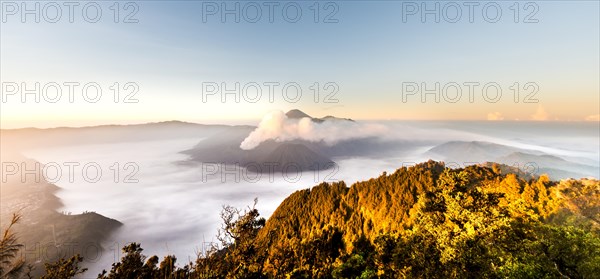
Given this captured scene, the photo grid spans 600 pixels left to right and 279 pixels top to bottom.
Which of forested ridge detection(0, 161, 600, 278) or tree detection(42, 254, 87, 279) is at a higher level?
forested ridge detection(0, 161, 600, 278)

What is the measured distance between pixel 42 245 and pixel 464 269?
27750 centimetres

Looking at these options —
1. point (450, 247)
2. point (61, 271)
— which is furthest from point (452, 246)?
point (61, 271)

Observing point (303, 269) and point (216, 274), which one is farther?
point (303, 269)

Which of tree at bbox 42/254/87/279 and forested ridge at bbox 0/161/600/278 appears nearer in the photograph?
forested ridge at bbox 0/161/600/278

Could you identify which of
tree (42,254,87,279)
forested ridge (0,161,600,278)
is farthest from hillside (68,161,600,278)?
tree (42,254,87,279)

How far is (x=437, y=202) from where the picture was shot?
20188 mm

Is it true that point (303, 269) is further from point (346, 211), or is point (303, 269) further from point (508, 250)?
point (346, 211)

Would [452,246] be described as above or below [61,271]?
above

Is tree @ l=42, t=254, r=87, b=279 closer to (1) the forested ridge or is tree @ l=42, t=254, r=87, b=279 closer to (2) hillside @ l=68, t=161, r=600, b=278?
(1) the forested ridge

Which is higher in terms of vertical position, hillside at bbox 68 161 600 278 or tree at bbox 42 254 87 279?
hillside at bbox 68 161 600 278

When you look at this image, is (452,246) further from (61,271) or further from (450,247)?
(61,271)

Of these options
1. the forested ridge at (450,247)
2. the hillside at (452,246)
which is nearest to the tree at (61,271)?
the forested ridge at (450,247)

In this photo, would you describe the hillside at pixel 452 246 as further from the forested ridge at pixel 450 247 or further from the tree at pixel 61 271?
the tree at pixel 61 271

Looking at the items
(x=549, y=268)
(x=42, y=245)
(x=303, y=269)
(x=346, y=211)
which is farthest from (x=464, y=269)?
(x=42, y=245)
